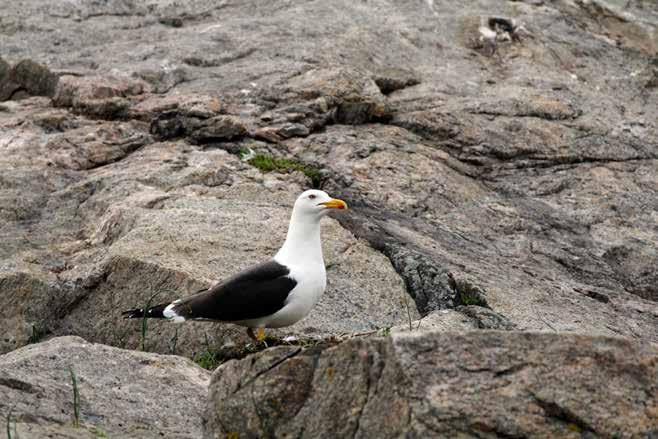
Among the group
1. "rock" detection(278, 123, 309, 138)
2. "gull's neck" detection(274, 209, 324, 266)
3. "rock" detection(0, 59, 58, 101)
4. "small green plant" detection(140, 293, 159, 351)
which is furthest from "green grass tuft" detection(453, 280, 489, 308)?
"rock" detection(0, 59, 58, 101)

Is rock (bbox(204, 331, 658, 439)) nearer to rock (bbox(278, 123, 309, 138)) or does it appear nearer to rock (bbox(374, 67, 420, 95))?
rock (bbox(278, 123, 309, 138))

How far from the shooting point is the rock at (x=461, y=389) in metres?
4.18

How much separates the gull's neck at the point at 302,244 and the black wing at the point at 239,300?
251 mm

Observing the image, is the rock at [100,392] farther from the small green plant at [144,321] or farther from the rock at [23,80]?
the rock at [23,80]

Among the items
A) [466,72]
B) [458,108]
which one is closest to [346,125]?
[458,108]

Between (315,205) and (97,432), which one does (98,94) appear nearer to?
(315,205)

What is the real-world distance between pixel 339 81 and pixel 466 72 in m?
2.12

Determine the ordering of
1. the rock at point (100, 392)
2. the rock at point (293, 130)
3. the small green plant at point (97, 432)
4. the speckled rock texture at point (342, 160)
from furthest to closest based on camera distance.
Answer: the rock at point (293, 130) < the speckled rock texture at point (342, 160) < the rock at point (100, 392) < the small green plant at point (97, 432)

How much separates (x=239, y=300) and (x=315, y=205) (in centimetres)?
118

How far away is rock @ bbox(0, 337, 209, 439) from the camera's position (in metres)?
5.31

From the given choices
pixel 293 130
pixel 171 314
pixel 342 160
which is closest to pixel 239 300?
pixel 171 314

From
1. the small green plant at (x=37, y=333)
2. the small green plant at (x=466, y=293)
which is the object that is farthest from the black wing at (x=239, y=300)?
the small green plant at (x=466, y=293)

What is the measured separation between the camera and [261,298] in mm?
7945

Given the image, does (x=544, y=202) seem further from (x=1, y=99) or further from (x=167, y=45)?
(x=1, y=99)
